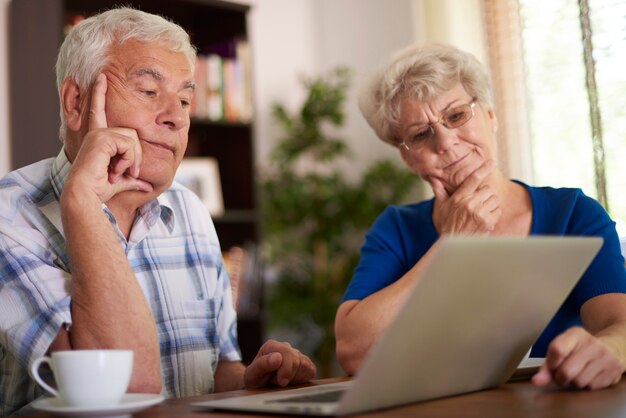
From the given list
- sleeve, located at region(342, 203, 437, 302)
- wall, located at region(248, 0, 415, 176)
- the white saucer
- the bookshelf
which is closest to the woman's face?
sleeve, located at region(342, 203, 437, 302)

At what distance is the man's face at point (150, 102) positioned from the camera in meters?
1.46

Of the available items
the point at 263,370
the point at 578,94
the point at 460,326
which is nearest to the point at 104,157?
the point at 263,370

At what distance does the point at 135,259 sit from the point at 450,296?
0.86 m

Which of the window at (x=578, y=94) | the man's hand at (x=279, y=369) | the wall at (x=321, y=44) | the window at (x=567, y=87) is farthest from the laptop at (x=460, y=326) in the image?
the wall at (x=321, y=44)

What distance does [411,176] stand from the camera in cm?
383

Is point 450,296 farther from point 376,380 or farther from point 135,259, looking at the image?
point 135,259

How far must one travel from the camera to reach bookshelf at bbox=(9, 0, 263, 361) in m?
2.95

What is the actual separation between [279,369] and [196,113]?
2261 mm

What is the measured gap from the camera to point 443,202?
5.81 ft

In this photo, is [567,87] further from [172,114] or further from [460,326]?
[460,326]

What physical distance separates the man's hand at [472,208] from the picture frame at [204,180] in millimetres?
1786

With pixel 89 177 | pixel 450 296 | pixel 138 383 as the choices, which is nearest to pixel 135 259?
pixel 89 177

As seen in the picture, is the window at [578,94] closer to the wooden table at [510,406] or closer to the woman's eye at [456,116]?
the woman's eye at [456,116]

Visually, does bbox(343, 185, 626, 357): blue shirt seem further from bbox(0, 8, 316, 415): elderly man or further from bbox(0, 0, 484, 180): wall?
bbox(0, 0, 484, 180): wall
